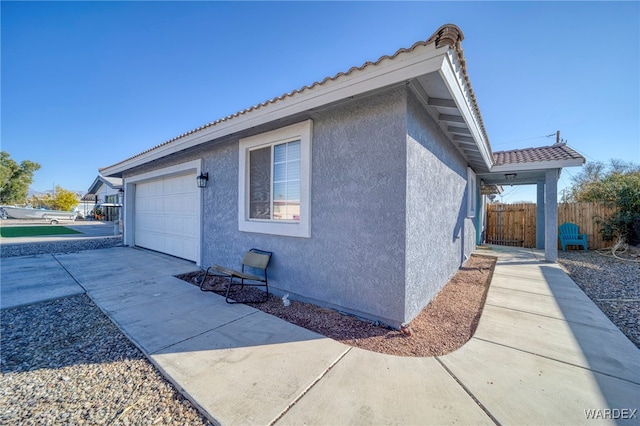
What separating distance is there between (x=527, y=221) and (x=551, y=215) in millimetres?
5596

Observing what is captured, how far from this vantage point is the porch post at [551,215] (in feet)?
26.0

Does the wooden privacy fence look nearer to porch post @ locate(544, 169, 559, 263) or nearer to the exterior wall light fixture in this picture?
porch post @ locate(544, 169, 559, 263)

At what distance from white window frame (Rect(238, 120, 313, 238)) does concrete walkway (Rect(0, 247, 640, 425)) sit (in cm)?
152

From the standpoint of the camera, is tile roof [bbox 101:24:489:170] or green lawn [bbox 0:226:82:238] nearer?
tile roof [bbox 101:24:489:170]

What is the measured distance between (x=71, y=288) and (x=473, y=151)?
10423 millimetres

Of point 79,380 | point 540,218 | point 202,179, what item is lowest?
point 79,380

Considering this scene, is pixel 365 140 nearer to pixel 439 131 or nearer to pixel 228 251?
pixel 439 131

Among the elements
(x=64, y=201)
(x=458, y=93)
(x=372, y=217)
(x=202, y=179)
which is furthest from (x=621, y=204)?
(x=64, y=201)

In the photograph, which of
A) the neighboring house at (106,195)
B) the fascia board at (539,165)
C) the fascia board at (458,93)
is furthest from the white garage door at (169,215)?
the neighboring house at (106,195)

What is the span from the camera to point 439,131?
4.84 meters

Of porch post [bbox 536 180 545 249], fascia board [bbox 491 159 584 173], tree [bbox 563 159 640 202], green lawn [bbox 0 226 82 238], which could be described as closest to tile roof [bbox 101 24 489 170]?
fascia board [bbox 491 159 584 173]

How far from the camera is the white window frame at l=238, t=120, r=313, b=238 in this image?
4211 millimetres

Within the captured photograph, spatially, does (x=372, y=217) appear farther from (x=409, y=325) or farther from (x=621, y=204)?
(x=621, y=204)

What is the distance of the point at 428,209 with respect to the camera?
13.7 ft
